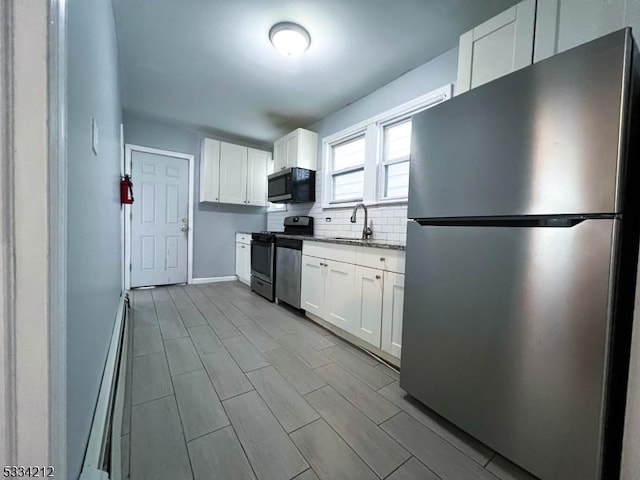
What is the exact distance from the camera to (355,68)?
2508mm

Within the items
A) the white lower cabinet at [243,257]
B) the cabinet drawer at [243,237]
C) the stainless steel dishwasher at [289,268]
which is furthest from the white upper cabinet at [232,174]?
the stainless steel dishwasher at [289,268]

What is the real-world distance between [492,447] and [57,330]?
5.28 ft

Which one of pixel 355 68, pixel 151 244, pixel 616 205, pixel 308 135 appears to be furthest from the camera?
pixel 151 244

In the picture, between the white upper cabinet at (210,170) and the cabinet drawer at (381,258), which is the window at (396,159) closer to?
the cabinet drawer at (381,258)

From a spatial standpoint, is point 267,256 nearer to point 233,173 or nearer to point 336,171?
point 336,171

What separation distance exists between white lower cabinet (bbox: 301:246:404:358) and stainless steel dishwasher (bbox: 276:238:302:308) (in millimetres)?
139

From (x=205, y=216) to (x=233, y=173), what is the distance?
90 cm

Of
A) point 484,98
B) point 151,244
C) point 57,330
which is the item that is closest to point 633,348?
point 484,98

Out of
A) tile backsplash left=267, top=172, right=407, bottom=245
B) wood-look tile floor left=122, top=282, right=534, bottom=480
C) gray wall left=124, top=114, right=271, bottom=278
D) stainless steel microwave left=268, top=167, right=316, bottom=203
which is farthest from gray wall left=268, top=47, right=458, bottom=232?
wood-look tile floor left=122, top=282, right=534, bottom=480

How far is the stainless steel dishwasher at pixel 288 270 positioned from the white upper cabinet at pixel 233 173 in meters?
1.63

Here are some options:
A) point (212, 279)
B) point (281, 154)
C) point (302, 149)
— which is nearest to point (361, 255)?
point (302, 149)

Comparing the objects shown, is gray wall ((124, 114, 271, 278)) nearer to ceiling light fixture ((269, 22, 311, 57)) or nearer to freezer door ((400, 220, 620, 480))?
ceiling light fixture ((269, 22, 311, 57))

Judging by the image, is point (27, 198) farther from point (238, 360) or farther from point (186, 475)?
point (238, 360)

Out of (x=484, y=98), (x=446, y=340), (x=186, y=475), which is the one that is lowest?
(x=186, y=475)
